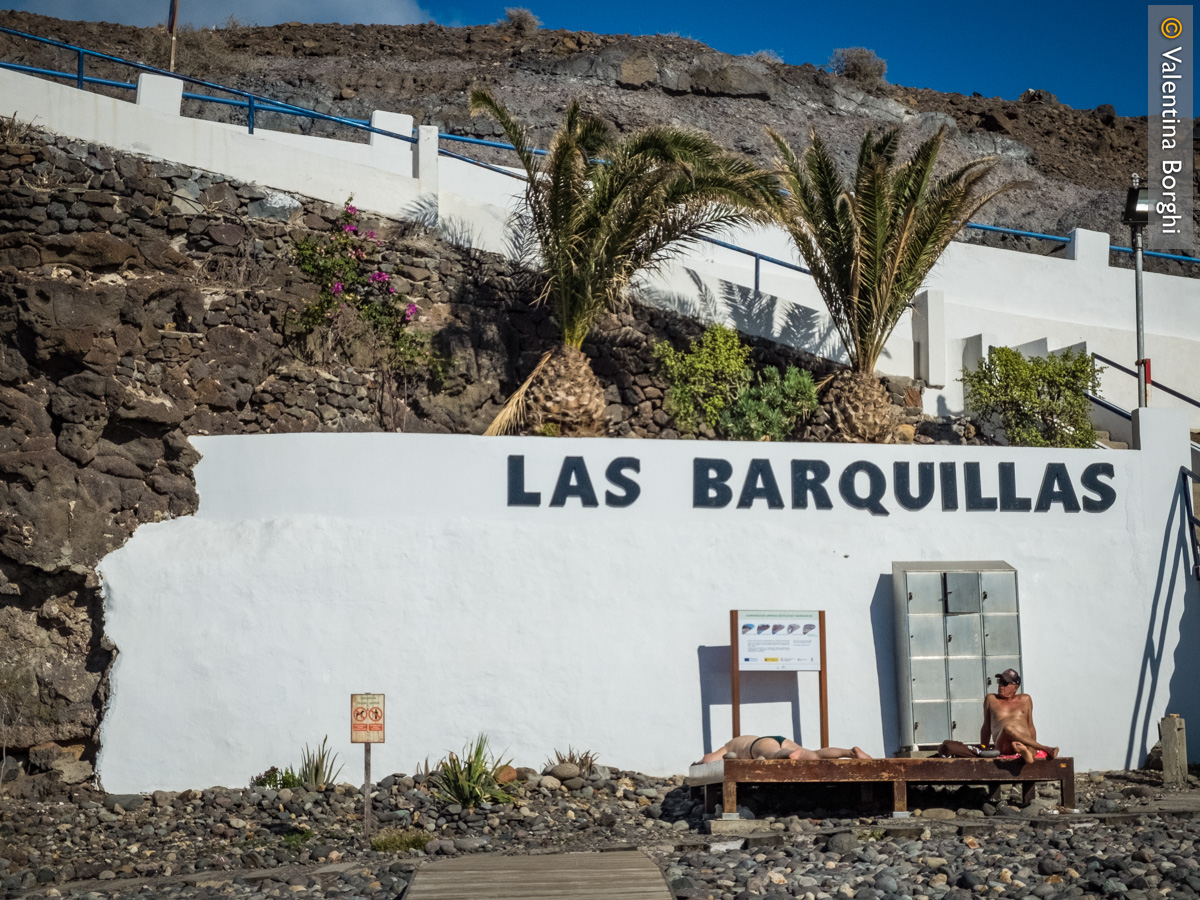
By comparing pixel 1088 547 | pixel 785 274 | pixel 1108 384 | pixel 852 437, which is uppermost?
pixel 785 274

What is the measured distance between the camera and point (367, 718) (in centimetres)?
942

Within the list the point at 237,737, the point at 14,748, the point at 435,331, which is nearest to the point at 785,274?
the point at 435,331

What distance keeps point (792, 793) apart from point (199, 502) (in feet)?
20.1

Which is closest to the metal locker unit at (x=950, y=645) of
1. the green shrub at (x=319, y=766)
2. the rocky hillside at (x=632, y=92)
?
the green shrub at (x=319, y=766)

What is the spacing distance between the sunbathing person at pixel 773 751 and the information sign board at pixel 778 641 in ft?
2.85

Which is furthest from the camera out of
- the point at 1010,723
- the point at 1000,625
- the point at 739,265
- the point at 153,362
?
the point at 739,265

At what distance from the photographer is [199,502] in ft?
37.8

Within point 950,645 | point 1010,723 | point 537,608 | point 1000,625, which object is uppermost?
point 537,608

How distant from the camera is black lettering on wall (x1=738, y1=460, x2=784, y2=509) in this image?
11461 mm

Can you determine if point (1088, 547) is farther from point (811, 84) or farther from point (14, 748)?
point (811, 84)

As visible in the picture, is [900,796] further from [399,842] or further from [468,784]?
[399,842]

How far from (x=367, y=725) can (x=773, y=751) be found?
322 cm

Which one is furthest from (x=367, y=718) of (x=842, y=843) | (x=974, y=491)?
(x=974, y=491)

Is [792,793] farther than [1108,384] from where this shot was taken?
No
